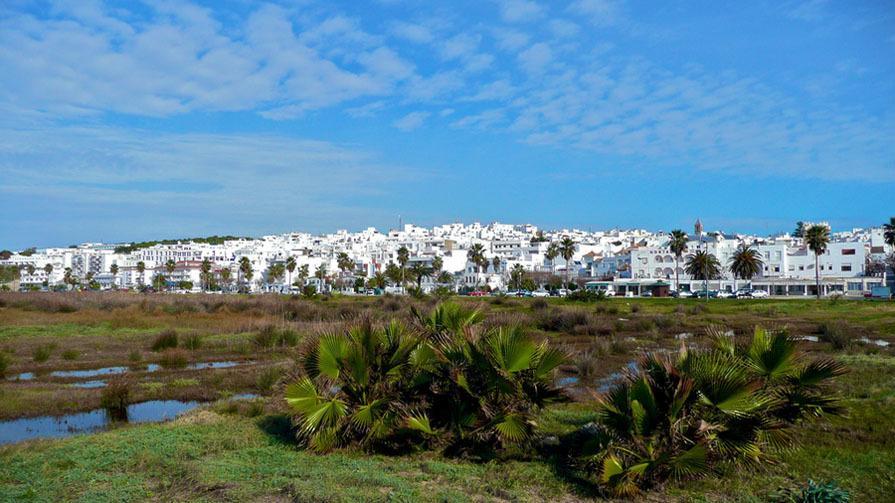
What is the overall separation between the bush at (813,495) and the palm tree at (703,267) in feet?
286

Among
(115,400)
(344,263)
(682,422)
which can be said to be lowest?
(115,400)

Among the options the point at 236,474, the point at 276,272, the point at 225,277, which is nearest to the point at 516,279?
the point at 276,272

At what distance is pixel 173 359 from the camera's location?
1216 inches

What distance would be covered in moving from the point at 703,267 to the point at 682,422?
3694 inches

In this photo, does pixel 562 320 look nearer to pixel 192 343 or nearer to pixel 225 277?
pixel 192 343

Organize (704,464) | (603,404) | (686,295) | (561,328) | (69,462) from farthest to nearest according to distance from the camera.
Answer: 1. (686,295)
2. (561,328)
3. (69,462)
4. (603,404)
5. (704,464)

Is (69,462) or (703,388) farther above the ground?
(703,388)

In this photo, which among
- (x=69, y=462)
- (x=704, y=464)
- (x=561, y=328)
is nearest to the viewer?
(x=704, y=464)

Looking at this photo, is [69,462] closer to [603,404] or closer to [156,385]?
[603,404]

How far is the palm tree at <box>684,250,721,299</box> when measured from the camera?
318 feet

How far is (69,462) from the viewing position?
1173cm

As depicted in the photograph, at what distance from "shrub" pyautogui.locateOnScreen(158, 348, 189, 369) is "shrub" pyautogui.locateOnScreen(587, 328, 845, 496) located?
23.7 metres

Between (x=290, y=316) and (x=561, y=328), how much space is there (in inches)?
834

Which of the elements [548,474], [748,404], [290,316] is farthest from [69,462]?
[290,316]
